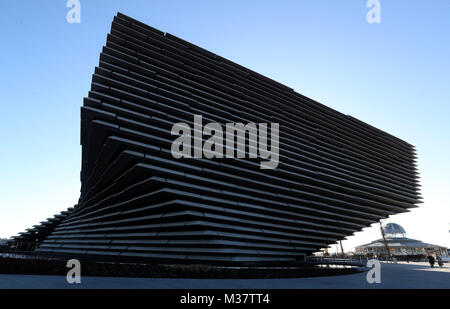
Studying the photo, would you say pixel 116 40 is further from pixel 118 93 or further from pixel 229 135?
pixel 229 135

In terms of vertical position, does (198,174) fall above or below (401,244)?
above

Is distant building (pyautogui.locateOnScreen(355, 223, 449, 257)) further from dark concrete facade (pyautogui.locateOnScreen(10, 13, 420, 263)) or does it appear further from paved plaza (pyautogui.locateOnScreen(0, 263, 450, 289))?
paved plaza (pyautogui.locateOnScreen(0, 263, 450, 289))

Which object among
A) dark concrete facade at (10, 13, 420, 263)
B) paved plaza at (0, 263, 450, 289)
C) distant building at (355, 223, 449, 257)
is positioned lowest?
distant building at (355, 223, 449, 257)

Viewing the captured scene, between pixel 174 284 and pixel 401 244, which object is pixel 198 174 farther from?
pixel 401 244

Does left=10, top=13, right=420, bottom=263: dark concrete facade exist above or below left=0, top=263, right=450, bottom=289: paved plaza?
above

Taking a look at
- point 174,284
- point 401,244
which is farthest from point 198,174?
point 401,244

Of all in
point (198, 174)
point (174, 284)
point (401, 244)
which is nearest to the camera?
point (174, 284)

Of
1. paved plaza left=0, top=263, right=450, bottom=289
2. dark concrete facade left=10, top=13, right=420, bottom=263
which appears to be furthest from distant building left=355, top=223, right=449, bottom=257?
paved plaza left=0, top=263, right=450, bottom=289

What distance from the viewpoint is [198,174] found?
1933cm

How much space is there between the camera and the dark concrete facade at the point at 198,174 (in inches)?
696

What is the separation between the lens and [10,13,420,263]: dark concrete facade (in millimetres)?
17672

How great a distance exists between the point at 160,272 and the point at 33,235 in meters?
51.4

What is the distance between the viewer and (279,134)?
86.3 feet

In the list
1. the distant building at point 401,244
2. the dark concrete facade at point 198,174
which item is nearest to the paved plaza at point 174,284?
the dark concrete facade at point 198,174
